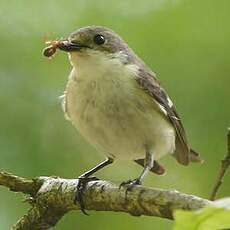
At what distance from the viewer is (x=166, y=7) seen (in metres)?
3.63

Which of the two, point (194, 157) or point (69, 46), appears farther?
point (194, 157)

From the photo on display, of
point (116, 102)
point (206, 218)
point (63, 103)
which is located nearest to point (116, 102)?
point (116, 102)

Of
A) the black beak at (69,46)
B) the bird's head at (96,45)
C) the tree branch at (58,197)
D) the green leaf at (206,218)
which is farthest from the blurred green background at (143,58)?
the green leaf at (206,218)

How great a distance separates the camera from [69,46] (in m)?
3.33

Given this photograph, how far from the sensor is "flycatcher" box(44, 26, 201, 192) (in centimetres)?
320

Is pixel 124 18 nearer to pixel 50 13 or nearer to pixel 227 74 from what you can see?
pixel 50 13

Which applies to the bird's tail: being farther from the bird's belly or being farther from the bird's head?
the bird's head

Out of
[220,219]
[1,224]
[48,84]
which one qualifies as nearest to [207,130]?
[48,84]

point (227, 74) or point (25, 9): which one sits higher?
point (25, 9)

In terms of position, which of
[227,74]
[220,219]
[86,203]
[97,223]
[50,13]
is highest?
[50,13]

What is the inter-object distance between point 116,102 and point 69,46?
432 mm

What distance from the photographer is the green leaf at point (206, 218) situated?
1015 millimetres

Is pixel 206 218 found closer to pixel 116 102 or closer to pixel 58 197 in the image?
pixel 58 197

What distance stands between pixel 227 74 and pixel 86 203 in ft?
4.08
